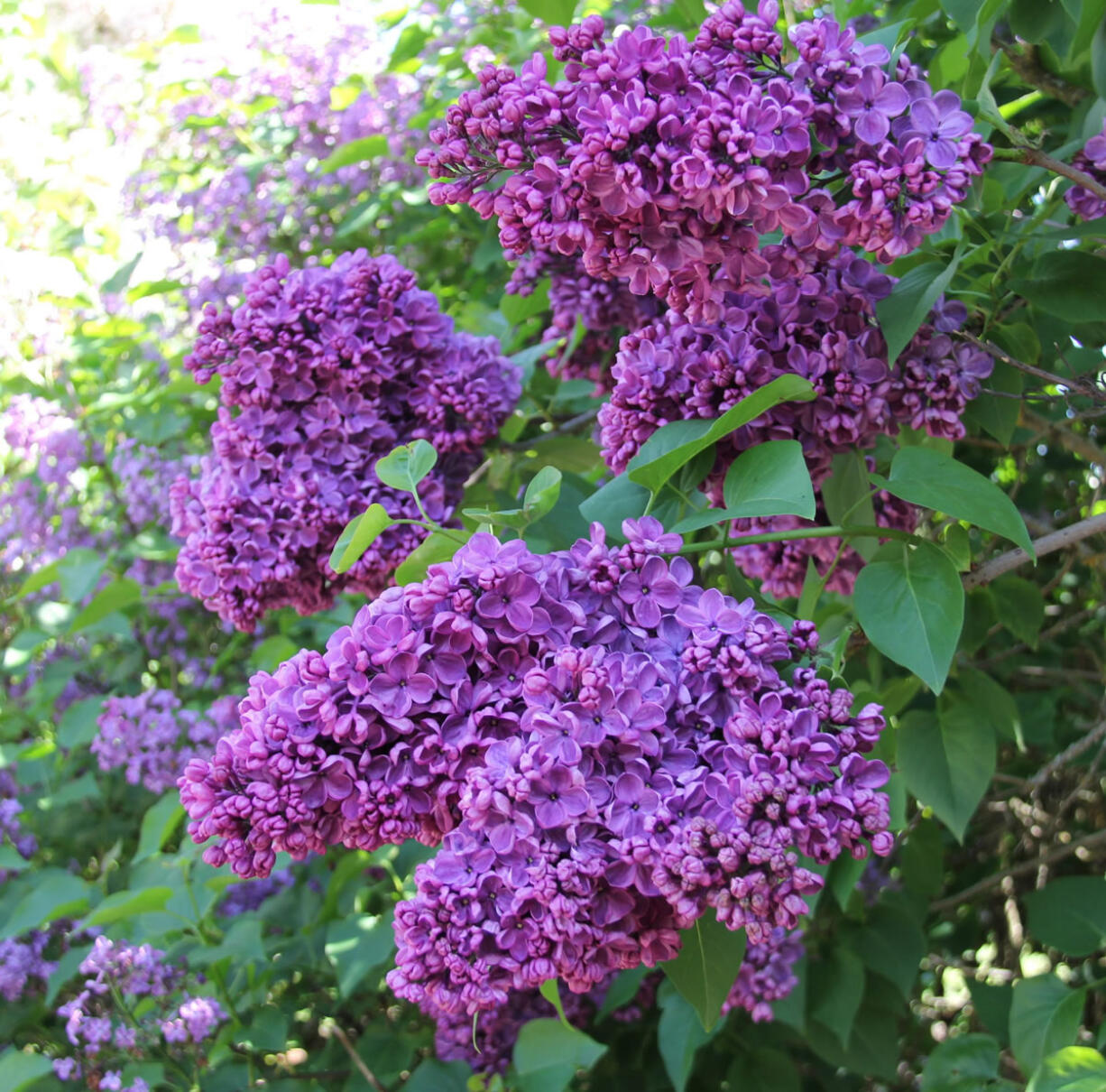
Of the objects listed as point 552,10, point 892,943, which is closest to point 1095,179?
point 552,10

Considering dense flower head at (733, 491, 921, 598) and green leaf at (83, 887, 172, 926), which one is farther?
green leaf at (83, 887, 172, 926)

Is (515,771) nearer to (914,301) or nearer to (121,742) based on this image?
(914,301)

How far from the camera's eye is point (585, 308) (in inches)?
61.0

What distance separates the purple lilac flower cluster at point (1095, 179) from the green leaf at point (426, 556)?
2.32 feet

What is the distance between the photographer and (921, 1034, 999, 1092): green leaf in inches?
61.2

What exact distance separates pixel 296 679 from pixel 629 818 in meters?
0.27

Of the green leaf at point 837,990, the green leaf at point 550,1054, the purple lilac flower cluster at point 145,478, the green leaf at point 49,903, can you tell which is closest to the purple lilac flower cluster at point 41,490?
the purple lilac flower cluster at point 145,478

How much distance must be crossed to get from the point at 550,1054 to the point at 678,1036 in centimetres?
23

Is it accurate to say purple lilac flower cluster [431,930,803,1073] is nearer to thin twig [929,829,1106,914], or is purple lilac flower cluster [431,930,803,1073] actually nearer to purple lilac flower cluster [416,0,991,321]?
thin twig [929,829,1106,914]

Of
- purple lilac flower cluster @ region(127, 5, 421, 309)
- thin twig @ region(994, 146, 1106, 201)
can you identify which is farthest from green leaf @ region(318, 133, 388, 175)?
thin twig @ region(994, 146, 1106, 201)

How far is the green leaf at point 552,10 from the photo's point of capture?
131 cm

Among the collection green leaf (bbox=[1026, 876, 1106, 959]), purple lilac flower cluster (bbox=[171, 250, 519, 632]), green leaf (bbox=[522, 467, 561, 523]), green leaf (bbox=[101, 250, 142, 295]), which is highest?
green leaf (bbox=[522, 467, 561, 523])

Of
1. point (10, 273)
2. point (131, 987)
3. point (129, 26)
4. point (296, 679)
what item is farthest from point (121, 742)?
point (129, 26)

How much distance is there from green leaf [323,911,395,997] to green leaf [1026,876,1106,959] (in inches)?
39.6
